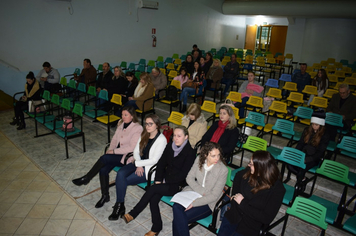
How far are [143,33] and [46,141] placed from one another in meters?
7.37

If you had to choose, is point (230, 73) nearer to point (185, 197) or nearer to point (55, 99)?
point (55, 99)

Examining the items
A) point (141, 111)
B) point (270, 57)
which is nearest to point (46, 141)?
point (141, 111)

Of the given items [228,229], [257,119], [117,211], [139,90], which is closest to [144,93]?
[139,90]

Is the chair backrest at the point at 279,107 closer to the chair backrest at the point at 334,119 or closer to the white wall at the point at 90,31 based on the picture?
the chair backrest at the point at 334,119

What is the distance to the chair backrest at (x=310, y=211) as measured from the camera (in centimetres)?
267

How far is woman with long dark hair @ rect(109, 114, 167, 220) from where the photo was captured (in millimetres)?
3732

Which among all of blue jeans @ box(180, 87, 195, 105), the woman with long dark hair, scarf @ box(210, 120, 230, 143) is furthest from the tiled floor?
blue jeans @ box(180, 87, 195, 105)

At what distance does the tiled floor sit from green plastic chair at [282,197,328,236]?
878 mm

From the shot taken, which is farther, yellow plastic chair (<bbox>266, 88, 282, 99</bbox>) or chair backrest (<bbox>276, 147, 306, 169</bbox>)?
yellow plastic chair (<bbox>266, 88, 282, 99</bbox>)

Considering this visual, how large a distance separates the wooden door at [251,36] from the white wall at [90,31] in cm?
429

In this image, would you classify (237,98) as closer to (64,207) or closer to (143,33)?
(64,207)

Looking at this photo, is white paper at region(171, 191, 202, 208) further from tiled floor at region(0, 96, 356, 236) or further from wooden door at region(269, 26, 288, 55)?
wooden door at region(269, 26, 288, 55)

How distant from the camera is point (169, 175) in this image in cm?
359

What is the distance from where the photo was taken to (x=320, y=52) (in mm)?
13867
